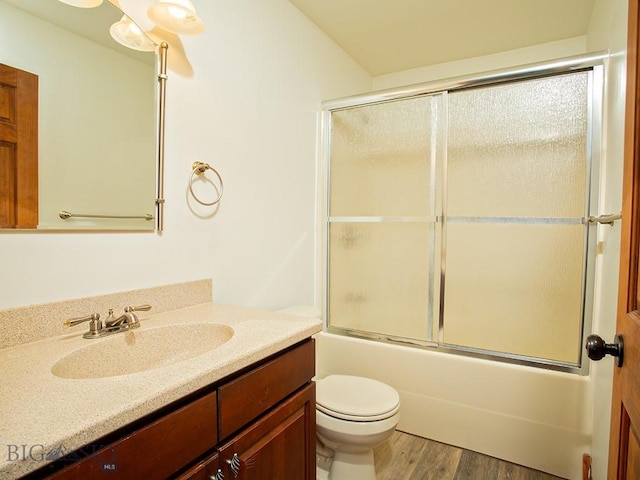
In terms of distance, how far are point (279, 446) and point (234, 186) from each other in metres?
1.12

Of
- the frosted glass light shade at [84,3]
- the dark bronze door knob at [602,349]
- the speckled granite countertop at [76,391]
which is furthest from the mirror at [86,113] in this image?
the dark bronze door knob at [602,349]

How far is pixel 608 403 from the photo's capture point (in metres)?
1.24

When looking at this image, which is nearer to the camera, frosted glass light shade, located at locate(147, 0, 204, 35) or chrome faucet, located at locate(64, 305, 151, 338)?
chrome faucet, located at locate(64, 305, 151, 338)

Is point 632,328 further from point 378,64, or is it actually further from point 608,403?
point 378,64

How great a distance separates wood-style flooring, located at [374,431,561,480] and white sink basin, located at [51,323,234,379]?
116 centimetres

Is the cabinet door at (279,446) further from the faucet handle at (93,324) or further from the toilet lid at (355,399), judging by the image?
the faucet handle at (93,324)

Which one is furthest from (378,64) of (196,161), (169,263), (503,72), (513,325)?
(169,263)

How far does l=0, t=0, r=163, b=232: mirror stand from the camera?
38.5 inches

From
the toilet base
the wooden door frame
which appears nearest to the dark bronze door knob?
the wooden door frame

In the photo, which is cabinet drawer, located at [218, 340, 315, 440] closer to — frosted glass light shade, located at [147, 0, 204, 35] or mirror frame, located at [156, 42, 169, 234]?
mirror frame, located at [156, 42, 169, 234]

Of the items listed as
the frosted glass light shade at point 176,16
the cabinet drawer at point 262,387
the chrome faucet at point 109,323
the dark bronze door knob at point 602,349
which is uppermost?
the frosted glass light shade at point 176,16

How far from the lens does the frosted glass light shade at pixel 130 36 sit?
117 cm

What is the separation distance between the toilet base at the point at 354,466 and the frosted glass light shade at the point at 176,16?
1821 mm

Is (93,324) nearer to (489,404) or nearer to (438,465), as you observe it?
(438,465)
